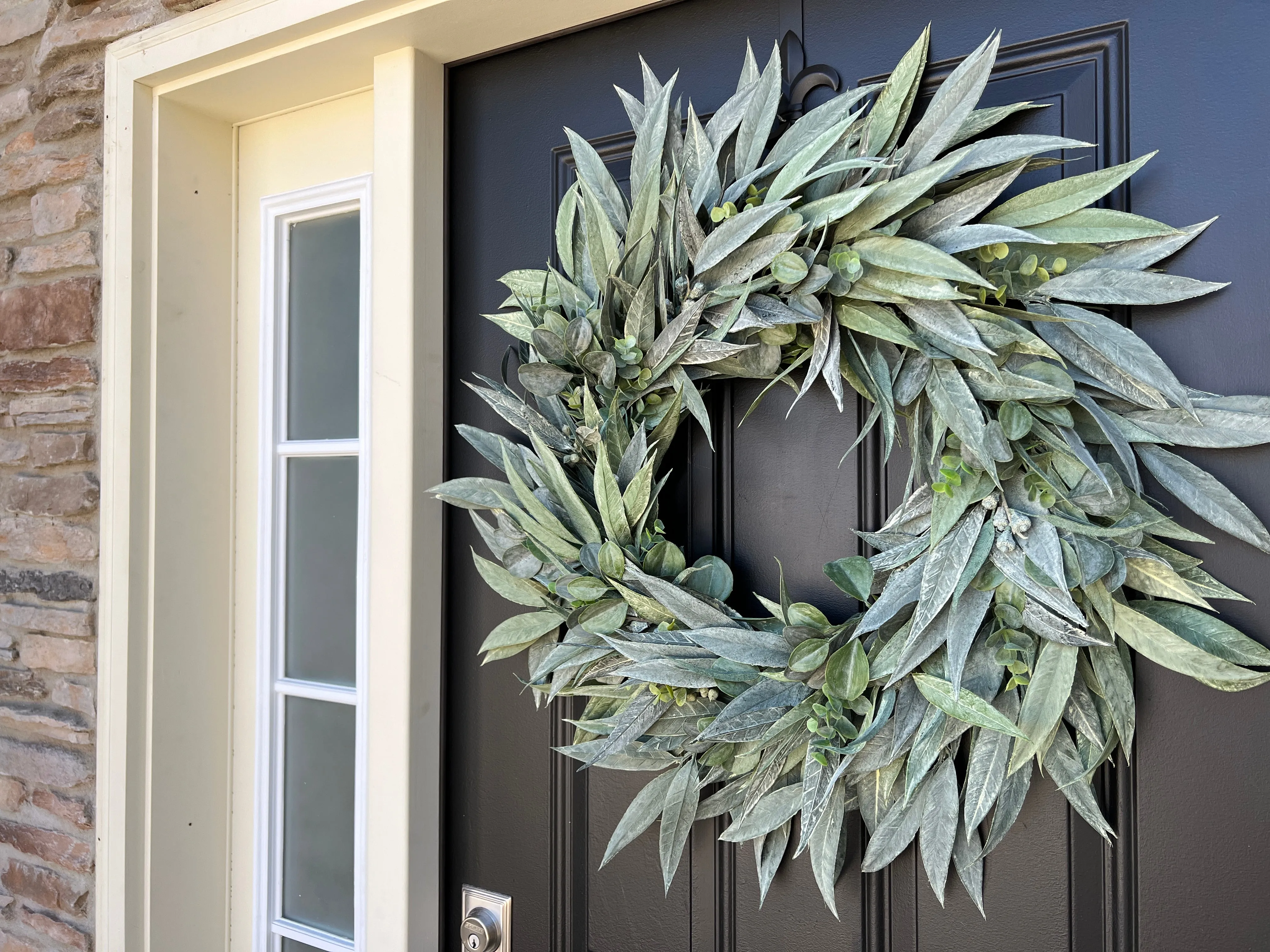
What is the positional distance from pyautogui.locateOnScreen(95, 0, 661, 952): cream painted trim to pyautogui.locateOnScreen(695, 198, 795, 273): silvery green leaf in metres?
0.36

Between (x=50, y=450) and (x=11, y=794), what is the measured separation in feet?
1.69

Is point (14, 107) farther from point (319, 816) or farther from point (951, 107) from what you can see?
point (951, 107)

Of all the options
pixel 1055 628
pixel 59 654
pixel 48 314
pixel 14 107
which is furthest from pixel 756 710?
pixel 14 107

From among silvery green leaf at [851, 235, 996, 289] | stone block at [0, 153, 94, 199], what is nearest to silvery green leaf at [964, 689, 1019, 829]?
silvery green leaf at [851, 235, 996, 289]

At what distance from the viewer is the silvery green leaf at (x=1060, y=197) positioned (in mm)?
686

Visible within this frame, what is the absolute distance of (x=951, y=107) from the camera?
0.72 m

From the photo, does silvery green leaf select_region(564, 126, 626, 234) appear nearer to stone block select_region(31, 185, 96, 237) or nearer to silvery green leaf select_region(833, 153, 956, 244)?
silvery green leaf select_region(833, 153, 956, 244)

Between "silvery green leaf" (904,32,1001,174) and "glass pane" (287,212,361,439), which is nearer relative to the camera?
"silvery green leaf" (904,32,1001,174)

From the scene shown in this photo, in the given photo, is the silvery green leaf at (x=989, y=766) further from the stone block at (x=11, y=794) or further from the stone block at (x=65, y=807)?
the stone block at (x=11, y=794)

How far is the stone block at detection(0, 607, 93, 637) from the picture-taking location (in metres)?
1.14

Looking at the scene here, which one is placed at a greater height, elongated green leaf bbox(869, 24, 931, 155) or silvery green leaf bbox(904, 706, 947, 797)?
elongated green leaf bbox(869, 24, 931, 155)

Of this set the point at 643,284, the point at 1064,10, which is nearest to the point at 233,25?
the point at 643,284

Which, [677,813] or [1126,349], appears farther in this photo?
[677,813]

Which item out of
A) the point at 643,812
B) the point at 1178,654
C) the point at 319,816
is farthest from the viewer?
the point at 319,816
